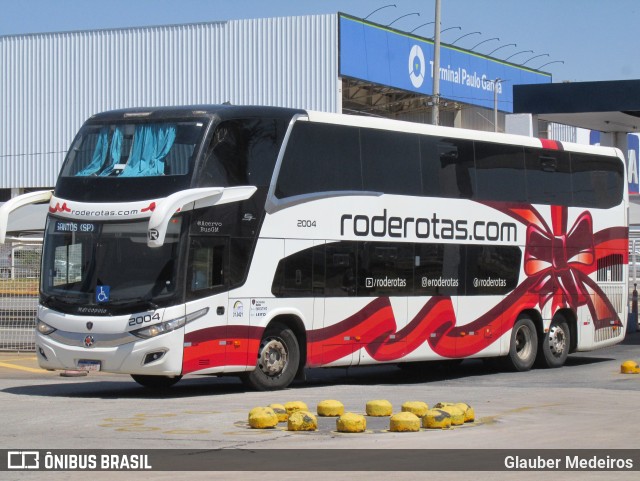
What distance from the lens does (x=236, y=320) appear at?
16453 mm

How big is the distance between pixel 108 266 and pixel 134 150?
1.68 m

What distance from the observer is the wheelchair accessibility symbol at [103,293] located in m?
15.9

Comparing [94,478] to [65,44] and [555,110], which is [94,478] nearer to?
[555,110]

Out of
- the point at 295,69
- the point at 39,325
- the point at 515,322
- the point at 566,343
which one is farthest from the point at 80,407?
the point at 295,69

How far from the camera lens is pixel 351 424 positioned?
12070 mm

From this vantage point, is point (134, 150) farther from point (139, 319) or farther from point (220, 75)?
point (220, 75)

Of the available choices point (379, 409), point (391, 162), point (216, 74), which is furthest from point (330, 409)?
point (216, 74)

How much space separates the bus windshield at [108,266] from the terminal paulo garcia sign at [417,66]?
128ft

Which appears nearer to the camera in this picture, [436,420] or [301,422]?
[301,422]

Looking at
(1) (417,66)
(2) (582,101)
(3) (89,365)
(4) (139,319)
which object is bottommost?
(3) (89,365)

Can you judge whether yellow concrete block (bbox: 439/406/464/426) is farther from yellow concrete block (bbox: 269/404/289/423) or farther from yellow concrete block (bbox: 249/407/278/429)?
yellow concrete block (bbox: 249/407/278/429)

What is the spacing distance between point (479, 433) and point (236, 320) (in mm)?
5167

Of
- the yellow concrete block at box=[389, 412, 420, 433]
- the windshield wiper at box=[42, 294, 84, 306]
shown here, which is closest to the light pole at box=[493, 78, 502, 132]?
the windshield wiper at box=[42, 294, 84, 306]

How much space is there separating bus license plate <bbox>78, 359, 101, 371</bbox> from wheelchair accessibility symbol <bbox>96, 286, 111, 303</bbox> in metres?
0.81
